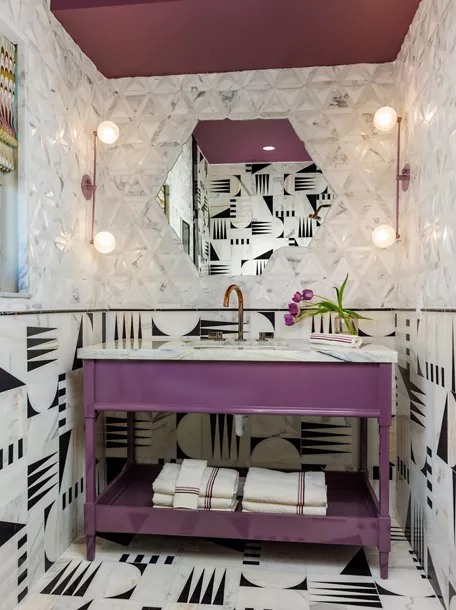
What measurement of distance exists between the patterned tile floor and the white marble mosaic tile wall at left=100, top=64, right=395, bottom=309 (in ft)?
3.64

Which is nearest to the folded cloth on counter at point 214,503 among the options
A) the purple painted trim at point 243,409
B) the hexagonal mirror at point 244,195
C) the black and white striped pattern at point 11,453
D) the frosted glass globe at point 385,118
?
the purple painted trim at point 243,409

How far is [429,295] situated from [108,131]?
1.61 m

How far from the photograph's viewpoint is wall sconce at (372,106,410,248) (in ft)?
7.41

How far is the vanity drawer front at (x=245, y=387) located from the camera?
1840mm

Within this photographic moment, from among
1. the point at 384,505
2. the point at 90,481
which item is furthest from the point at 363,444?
the point at 90,481

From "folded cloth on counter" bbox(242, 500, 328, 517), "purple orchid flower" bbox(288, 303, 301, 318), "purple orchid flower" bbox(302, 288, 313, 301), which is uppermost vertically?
"purple orchid flower" bbox(302, 288, 313, 301)

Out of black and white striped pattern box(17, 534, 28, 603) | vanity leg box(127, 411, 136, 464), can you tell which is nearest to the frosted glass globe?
vanity leg box(127, 411, 136, 464)

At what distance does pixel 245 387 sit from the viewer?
1893mm

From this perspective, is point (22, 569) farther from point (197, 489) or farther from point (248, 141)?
point (248, 141)

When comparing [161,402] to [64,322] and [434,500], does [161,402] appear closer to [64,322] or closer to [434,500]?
[64,322]

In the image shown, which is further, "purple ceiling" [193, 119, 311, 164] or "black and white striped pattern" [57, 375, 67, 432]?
"purple ceiling" [193, 119, 311, 164]

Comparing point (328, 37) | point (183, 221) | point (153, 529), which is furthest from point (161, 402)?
point (328, 37)

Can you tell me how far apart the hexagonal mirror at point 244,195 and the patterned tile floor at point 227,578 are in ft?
4.18

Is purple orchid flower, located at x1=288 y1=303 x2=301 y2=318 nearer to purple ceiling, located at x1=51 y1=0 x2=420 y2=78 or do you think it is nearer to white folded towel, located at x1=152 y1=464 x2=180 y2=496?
white folded towel, located at x1=152 y1=464 x2=180 y2=496
